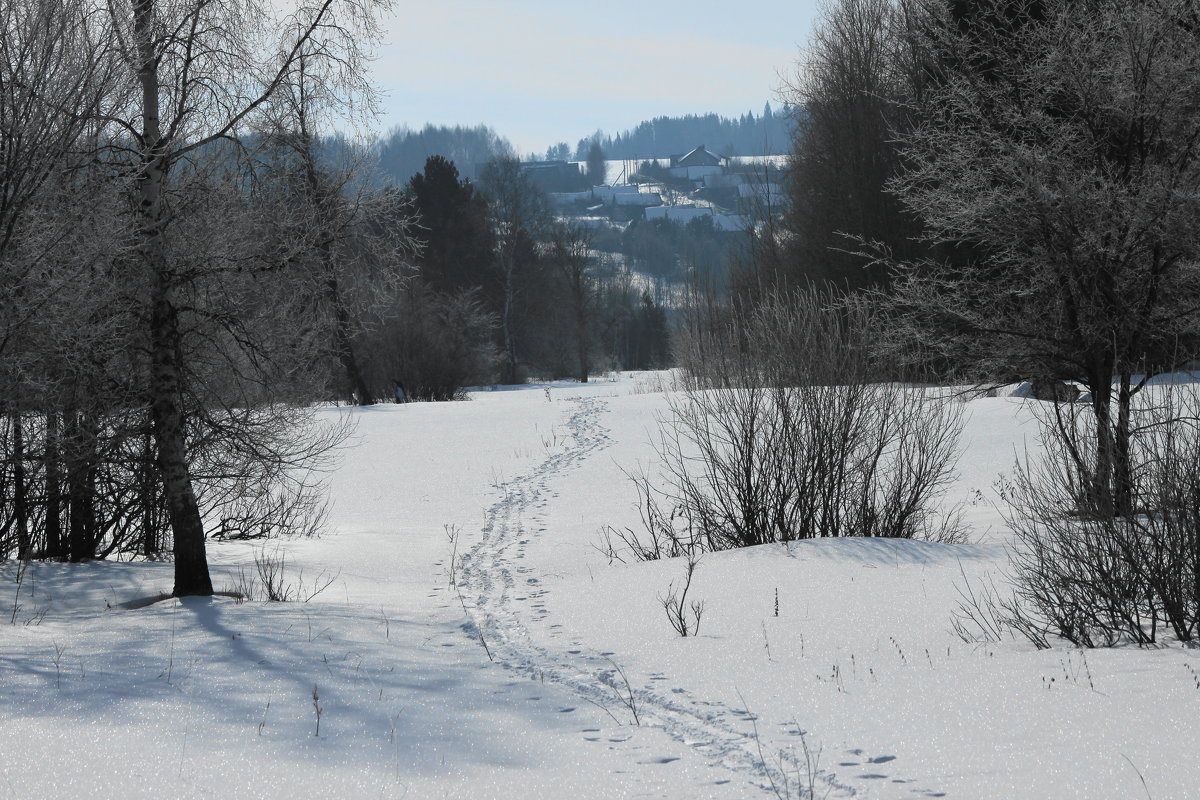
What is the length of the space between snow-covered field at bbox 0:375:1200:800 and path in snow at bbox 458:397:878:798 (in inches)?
0.9

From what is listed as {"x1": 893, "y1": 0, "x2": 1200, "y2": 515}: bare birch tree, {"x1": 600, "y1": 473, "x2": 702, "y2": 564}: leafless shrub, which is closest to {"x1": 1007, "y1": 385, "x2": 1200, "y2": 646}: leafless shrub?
{"x1": 600, "y1": 473, "x2": 702, "y2": 564}: leafless shrub

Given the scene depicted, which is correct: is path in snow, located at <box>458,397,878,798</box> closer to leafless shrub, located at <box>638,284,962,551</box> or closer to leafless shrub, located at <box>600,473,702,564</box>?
leafless shrub, located at <box>600,473,702,564</box>

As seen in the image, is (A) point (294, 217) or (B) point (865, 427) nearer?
(A) point (294, 217)

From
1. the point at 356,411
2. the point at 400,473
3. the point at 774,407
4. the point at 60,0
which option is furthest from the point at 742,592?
the point at 356,411

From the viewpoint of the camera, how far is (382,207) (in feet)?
27.1

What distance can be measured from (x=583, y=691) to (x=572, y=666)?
1.88 ft

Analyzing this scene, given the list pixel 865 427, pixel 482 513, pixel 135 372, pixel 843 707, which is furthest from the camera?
pixel 482 513

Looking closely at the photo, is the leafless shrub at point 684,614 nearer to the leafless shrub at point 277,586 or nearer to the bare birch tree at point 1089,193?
the leafless shrub at point 277,586

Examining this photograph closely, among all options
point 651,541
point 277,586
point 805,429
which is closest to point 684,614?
point 805,429

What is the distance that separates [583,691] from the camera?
197 inches

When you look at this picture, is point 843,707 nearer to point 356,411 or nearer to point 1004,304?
point 1004,304

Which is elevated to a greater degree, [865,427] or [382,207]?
[382,207]

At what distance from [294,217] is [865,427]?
5.65 m

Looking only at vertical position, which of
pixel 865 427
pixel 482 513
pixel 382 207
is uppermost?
pixel 382 207
